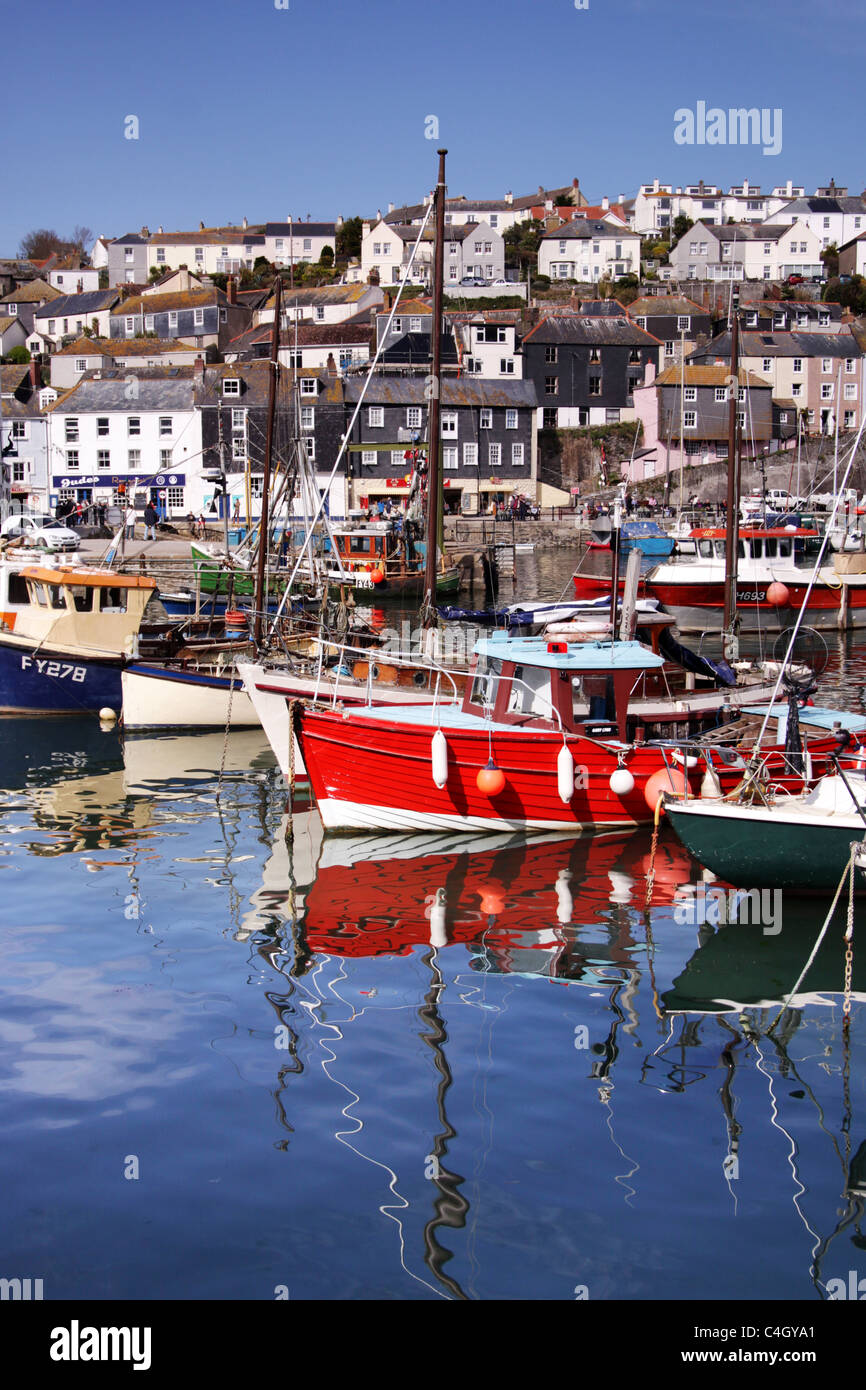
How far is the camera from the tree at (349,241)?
114062 millimetres

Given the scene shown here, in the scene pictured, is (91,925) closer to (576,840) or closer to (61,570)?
(576,840)

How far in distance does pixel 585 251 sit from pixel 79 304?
44278 mm

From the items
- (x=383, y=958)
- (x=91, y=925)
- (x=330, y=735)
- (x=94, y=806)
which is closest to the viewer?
(x=383, y=958)

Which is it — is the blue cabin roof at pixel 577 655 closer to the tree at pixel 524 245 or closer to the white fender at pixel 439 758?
the white fender at pixel 439 758

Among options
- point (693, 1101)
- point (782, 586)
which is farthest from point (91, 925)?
point (782, 586)

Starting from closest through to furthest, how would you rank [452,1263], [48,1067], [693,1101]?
[452,1263]
[693,1101]
[48,1067]

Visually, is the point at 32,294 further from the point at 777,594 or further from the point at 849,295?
the point at 777,594

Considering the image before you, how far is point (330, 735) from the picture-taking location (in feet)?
55.8

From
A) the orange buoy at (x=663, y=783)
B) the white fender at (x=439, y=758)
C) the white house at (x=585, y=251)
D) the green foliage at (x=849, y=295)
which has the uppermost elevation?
the white house at (x=585, y=251)

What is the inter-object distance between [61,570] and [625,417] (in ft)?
Answer: 190

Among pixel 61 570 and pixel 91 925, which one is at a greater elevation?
pixel 61 570

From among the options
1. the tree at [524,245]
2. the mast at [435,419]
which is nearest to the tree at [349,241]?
the tree at [524,245]

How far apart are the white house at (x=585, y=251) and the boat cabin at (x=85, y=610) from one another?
299ft
